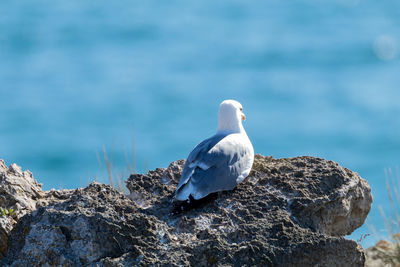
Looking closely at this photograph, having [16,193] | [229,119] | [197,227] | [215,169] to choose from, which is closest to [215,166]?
[215,169]

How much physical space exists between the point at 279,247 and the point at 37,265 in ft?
3.51

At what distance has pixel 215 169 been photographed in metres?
3.36

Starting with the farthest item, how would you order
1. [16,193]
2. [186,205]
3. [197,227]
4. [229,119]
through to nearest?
[229,119]
[16,193]
[186,205]
[197,227]

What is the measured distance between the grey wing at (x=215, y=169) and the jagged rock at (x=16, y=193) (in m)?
0.77

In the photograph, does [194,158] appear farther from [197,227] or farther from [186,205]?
[197,227]

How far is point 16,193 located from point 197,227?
96 cm

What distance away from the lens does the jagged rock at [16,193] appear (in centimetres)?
321

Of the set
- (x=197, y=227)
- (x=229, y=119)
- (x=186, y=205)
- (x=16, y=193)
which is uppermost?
(x=229, y=119)

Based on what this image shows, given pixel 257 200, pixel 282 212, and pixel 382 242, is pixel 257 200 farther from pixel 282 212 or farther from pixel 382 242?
pixel 382 242

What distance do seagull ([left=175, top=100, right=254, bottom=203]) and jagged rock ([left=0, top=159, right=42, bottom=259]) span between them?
0.76 metres

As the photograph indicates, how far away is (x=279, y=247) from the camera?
3.01 metres

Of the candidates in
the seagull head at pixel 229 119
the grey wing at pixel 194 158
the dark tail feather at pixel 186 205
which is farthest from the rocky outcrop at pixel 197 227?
the seagull head at pixel 229 119

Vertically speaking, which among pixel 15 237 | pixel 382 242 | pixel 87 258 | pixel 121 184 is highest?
pixel 121 184

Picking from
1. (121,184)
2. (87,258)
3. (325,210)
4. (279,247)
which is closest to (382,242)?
(325,210)
